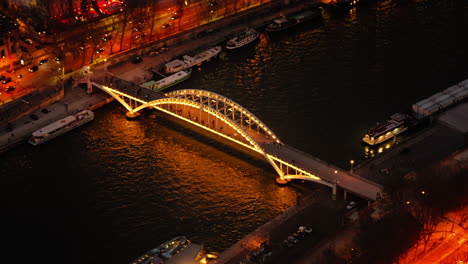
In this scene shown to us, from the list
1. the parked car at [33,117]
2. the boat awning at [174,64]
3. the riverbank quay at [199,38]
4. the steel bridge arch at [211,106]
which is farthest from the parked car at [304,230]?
the boat awning at [174,64]

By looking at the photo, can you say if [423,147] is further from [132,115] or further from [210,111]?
[132,115]

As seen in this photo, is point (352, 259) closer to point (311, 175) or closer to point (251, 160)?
point (311, 175)

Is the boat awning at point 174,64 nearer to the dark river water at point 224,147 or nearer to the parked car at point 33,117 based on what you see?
the dark river water at point 224,147

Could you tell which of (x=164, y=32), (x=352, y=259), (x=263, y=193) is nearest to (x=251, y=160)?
(x=263, y=193)

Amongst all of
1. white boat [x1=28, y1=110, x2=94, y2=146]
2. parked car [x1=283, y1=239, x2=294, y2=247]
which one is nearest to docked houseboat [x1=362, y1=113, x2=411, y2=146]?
parked car [x1=283, y1=239, x2=294, y2=247]

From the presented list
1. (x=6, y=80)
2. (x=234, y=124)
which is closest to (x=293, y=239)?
(x=234, y=124)

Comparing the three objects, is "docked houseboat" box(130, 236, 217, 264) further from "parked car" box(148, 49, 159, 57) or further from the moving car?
"parked car" box(148, 49, 159, 57)
